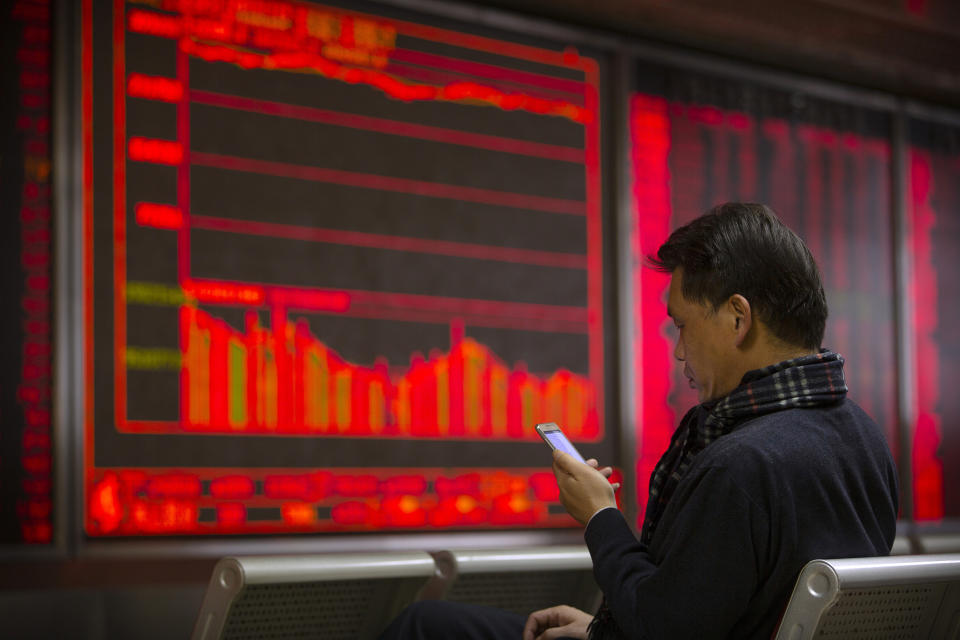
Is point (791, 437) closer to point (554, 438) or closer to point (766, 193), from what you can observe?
point (554, 438)

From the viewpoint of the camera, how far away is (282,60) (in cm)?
310

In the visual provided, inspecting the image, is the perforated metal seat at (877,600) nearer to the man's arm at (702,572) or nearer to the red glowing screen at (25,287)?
the man's arm at (702,572)

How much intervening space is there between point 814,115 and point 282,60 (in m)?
2.14

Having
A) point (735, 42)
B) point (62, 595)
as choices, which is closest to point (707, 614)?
point (62, 595)

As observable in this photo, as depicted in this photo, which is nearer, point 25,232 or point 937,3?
point 25,232

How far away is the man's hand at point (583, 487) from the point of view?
151cm

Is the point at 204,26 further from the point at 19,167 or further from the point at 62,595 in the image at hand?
the point at 62,595

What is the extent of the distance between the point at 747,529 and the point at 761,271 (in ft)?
1.21

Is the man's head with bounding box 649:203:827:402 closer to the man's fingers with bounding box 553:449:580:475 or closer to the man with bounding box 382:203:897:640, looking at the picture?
the man with bounding box 382:203:897:640

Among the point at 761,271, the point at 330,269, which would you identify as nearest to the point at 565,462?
the point at 761,271

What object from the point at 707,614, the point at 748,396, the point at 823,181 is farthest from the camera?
the point at 823,181

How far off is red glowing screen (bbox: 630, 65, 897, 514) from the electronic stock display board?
224 mm

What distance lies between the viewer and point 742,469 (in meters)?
1.32

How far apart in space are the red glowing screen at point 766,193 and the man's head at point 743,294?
2100 millimetres
